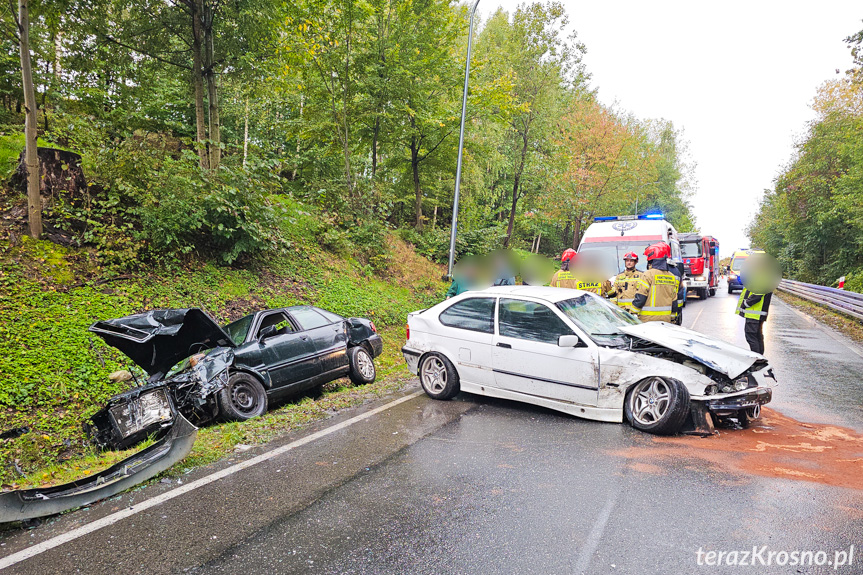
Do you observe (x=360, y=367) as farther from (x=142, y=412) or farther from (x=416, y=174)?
(x=416, y=174)

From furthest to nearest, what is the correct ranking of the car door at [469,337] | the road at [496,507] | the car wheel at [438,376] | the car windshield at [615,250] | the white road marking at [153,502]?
1. the car windshield at [615,250]
2. the car wheel at [438,376]
3. the car door at [469,337]
4. the white road marking at [153,502]
5. the road at [496,507]

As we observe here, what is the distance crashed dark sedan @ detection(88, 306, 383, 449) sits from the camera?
199 inches

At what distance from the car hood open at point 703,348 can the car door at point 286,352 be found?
408cm

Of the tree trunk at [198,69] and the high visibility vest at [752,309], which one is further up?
the tree trunk at [198,69]

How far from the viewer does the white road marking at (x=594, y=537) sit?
2617 millimetres

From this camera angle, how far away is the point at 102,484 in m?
3.72

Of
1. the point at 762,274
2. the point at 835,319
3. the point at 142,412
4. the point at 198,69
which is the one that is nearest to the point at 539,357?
the point at 142,412

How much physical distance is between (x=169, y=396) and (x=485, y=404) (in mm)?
3622

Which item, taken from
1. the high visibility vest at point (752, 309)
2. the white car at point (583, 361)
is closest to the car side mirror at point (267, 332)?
the white car at point (583, 361)

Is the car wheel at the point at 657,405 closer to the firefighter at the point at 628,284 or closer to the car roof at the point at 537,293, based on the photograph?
the car roof at the point at 537,293

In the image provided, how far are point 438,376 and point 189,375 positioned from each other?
2992 millimetres

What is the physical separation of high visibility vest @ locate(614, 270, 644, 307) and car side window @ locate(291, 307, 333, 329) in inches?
188

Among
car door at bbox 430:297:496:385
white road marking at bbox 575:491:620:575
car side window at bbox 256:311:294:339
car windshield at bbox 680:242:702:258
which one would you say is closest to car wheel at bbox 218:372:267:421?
car side window at bbox 256:311:294:339

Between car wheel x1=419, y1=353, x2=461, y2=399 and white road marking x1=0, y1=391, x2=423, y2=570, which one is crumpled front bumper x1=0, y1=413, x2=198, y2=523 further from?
car wheel x1=419, y1=353, x2=461, y2=399
